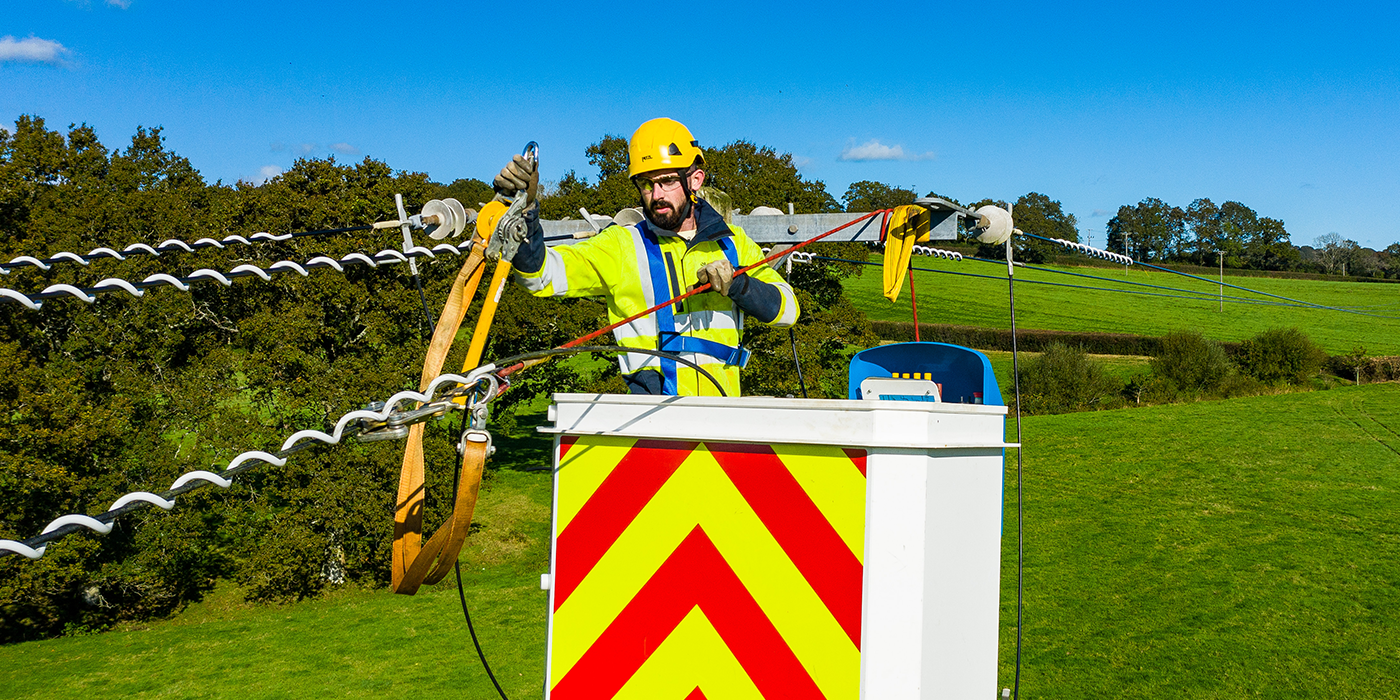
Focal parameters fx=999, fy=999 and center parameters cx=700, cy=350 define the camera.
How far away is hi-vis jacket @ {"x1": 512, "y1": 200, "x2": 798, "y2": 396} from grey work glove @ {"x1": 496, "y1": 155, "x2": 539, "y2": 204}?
1.86 ft

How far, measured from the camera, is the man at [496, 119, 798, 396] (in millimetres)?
3674

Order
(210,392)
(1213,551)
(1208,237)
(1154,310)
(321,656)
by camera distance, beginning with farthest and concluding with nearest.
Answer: (1208,237)
(1154,310)
(210,392)
(1213,551)
(321,656)

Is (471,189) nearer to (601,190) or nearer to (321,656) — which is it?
(601,190)

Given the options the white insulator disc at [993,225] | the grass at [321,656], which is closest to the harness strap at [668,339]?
the white insulator disc at [993,225]

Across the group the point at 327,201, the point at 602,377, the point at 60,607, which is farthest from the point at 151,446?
the point at 602,377

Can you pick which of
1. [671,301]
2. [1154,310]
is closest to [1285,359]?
[1154,310]

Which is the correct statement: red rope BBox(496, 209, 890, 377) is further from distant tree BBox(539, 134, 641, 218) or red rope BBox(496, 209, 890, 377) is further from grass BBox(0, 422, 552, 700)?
distant tree BBox(539, 134, 641, 218)

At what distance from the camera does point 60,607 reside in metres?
19.9

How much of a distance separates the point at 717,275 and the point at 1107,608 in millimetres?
14222

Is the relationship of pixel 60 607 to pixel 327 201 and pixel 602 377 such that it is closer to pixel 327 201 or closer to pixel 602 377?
pixel 327 201

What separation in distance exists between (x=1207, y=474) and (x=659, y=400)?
27496 mm

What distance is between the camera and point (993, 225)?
388 centimetres

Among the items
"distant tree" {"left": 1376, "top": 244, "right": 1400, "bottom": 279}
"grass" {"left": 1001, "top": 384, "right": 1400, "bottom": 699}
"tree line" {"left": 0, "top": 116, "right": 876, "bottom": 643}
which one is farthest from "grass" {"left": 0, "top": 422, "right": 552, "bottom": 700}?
"distant tree" {"left": 1376, "top": 244, "right": 1400, "bottom": 279}

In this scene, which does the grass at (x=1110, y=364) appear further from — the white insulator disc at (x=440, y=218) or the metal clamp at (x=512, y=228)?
the metal clamp at (x=512, y=228)
